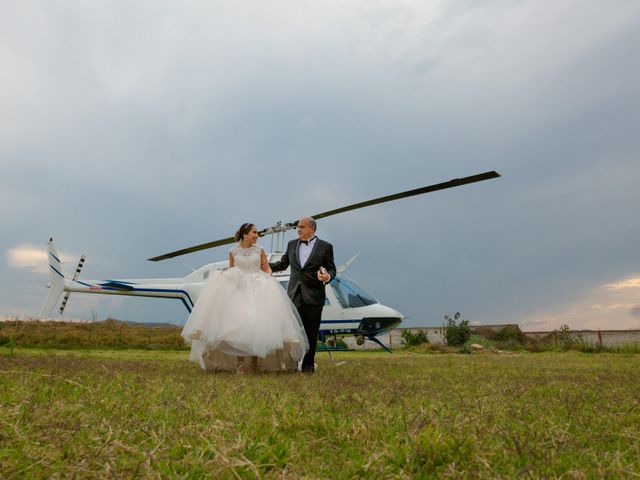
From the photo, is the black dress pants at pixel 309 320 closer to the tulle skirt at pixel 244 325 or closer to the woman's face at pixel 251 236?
the tulle skirt at pixel 244 325

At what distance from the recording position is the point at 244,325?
6.19 metres

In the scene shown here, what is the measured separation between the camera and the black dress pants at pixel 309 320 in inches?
262

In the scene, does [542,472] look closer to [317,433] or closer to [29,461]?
[317,433]

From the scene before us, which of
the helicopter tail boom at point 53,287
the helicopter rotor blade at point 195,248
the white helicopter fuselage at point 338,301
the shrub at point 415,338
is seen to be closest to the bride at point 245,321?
the helicopter rotor blade at point 195,248

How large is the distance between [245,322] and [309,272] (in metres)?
1.06

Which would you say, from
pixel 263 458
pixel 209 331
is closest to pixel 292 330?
pixel 209 331

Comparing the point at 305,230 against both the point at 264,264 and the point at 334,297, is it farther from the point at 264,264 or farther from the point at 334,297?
the point at 334,297

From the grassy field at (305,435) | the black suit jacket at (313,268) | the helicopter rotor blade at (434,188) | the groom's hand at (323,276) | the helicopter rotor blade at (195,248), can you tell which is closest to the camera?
the grassy field at (305,435)

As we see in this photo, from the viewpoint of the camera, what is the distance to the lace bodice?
6.89m

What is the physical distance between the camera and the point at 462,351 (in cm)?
1697

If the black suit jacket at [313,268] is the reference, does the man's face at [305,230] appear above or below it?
above

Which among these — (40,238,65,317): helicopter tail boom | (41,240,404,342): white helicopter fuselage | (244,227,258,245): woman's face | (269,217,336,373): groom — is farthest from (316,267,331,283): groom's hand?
(40,238,65,317): helicopter tail boom

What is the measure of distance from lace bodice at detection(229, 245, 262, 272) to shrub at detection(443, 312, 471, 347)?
14.9 meters

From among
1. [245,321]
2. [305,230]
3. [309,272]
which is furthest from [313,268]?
[245,321]
